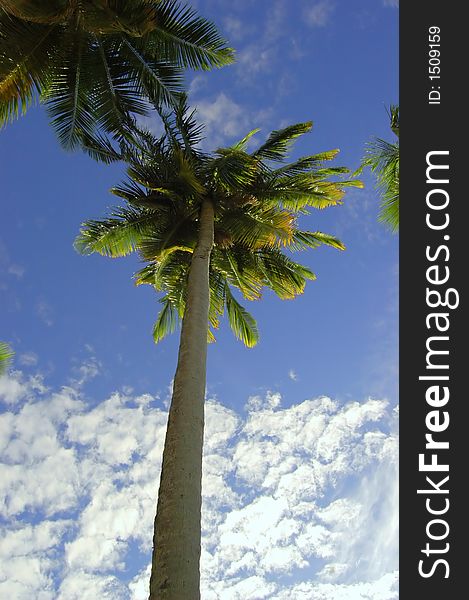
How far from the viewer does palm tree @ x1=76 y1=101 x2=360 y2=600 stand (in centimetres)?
1152

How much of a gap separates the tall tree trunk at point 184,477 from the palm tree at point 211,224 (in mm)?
53

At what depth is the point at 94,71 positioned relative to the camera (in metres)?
12.9

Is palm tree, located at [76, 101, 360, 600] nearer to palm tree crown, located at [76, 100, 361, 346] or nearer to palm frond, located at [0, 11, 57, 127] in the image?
palm tree crown, located at [76, 100, 361, 346]

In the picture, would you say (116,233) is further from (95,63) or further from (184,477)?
(184,477)

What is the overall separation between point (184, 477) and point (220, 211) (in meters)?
6.98

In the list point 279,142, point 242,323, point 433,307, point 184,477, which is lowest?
point 184,477

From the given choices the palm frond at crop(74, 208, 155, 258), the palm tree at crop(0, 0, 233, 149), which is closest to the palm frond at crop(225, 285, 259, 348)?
the palm frond at crop(74, 208, 155, 258)

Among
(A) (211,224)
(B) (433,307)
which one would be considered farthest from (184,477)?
(A) (211,224)

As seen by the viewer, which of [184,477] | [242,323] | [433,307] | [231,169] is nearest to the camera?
[433,307]

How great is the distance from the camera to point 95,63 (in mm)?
12875

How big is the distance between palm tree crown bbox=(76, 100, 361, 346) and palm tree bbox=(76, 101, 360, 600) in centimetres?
2

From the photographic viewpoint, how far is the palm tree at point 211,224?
11.5m

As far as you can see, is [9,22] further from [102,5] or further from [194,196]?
[194,196]

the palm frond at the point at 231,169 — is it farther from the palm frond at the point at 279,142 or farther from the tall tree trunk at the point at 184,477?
the tall tree trunk at the point at 184,477
